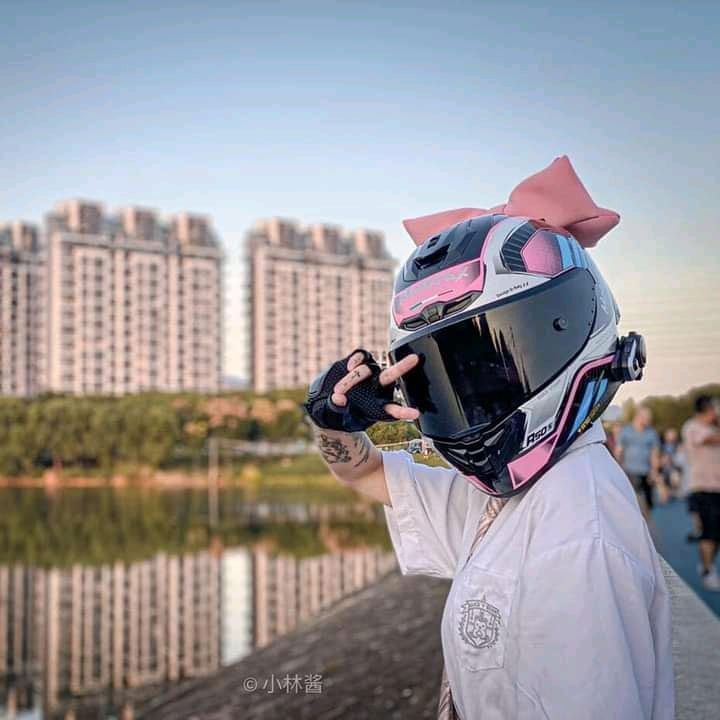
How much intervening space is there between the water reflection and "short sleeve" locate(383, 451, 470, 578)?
9326mm

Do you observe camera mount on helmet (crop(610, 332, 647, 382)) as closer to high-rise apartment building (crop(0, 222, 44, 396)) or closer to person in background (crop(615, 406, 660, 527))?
person in background (crop(615, 406, 660, 527))

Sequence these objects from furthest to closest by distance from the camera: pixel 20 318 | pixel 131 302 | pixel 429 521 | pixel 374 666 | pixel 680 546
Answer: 1. pixel 131 302
2. pixel 20 318
3. pixel 680 546
4. pixel 374 666
5. pixel 429 521

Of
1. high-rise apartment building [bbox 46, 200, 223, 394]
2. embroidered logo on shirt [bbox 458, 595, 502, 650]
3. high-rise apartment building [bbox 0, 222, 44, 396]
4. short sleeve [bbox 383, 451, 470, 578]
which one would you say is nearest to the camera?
embroidered logo on shirt [bbox 458, 595, 502, 650]

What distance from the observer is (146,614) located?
49.5 feet

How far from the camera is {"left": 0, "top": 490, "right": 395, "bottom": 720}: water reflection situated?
1125 cm

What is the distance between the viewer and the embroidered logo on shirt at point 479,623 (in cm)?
127

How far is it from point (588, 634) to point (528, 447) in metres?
0.30

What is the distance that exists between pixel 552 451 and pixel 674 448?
7963mm

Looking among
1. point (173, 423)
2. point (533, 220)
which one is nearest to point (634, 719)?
point (533, 220)

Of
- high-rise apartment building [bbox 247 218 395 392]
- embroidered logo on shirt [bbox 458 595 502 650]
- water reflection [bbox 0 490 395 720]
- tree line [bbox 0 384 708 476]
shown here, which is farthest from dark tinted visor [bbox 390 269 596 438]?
high-rise apartment building [bbox 247 218 395 392]

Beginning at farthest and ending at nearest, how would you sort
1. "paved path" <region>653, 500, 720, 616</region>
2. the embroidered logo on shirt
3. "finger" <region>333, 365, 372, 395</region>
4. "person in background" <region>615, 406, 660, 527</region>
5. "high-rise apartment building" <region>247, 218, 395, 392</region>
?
"high-rise apartment building" <region>247, 218, 395, 392</region> < "paved path" <region>653, 500, 720, 616</region> < "person in background" <region>615, 406, 660, 527</region> < "finger" <region>333, 365, 372, 395</region> < the embroidered logo on shirt

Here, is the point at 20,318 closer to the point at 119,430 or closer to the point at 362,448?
the point at 119,430

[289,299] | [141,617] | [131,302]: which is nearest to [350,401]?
[141,617]

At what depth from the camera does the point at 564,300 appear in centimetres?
141
